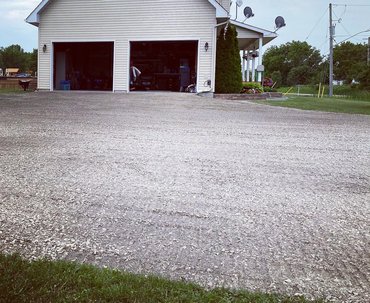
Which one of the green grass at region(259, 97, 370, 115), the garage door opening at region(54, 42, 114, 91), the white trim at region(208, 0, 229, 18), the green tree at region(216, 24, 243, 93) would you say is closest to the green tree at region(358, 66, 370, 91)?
the green grass at region(259, 97, 370, 115)

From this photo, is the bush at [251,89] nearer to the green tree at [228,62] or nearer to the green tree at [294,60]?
the green tree at [228,62]

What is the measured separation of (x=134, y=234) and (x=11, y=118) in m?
6.91

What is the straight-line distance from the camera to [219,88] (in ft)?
57.9

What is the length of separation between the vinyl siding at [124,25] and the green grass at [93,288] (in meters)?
16.0

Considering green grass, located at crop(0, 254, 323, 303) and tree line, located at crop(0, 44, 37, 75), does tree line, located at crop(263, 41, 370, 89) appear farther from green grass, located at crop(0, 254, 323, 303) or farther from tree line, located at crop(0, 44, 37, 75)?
green grass, located at crop(0, 254, 323, 303)

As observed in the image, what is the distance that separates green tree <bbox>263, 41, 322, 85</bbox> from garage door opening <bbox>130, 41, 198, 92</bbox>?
6613cm

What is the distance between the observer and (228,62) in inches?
673

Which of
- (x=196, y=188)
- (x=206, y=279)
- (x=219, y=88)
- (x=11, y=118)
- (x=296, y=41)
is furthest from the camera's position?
(x=296, y=41)

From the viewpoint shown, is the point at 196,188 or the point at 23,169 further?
the point at 23,169

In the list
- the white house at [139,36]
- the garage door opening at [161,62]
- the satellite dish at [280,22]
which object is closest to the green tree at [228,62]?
the white house at [139,36]

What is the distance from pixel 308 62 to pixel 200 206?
307 ft

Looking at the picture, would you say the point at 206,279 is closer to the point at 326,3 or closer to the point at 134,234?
the point at 134,234

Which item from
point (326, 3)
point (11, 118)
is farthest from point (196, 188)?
point (326, 3)

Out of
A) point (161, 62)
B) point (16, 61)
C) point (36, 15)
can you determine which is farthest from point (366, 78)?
point (16, 61)
